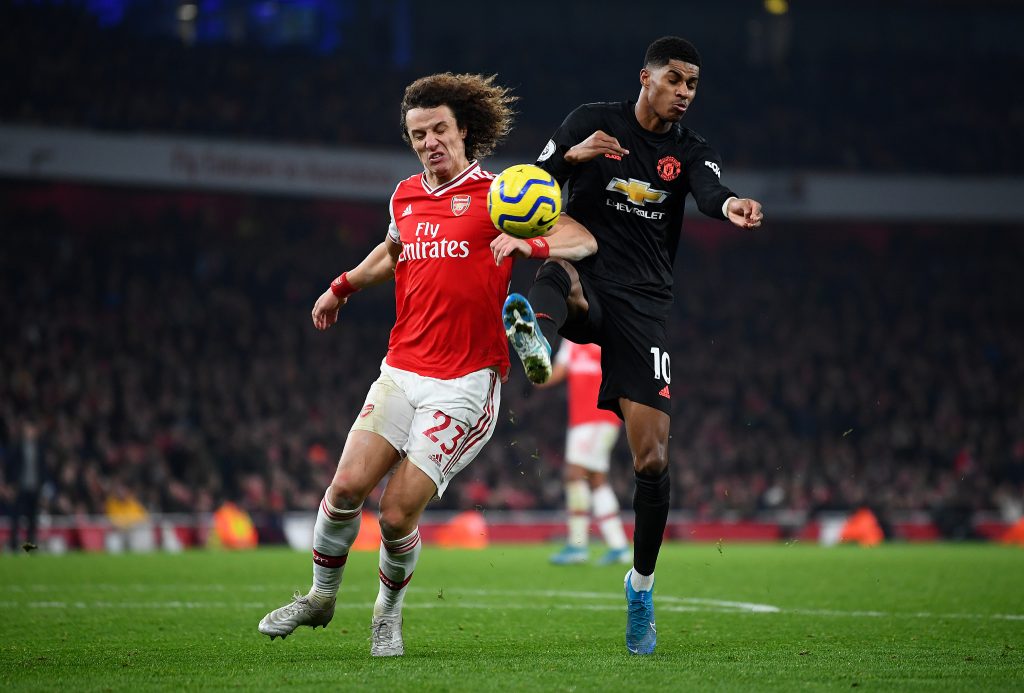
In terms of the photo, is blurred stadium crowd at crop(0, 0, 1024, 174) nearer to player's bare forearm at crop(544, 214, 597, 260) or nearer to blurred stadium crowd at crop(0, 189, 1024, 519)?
blurred stadium crowd at crop(0, 189, 1024, 519)

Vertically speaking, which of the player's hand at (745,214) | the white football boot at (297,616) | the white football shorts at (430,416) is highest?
the player's hand at (745,214)

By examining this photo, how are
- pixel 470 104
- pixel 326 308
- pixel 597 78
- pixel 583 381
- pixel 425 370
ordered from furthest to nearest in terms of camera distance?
1. pixel 597 78
2. pixel 583 381
3. pixel 326 308
4. pixel 470 104
5. pixel 425 370

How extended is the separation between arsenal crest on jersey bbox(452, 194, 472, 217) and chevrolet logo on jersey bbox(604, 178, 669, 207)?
865mm

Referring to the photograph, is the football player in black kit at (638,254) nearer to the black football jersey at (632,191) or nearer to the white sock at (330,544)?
the black football jersey at (632,191)

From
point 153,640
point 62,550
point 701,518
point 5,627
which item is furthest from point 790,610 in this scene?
point 701,518

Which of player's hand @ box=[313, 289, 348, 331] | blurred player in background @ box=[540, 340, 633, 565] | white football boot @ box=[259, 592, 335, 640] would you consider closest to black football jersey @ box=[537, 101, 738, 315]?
player's hand @ box=[313, 289, 348, 331]

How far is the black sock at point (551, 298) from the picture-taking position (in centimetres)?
605

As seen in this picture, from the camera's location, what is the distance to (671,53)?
6379 mm

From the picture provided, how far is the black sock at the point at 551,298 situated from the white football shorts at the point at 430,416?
349 millimetres

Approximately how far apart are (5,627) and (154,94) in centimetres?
2077

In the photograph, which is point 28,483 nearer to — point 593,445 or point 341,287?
point 593,445

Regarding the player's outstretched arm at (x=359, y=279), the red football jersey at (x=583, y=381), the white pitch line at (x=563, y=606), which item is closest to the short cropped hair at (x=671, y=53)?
the player's outstretched arm at (x=359, y=279)

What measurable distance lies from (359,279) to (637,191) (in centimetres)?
145

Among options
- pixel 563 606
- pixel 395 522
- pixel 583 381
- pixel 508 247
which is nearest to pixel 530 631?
pixel 563 606
